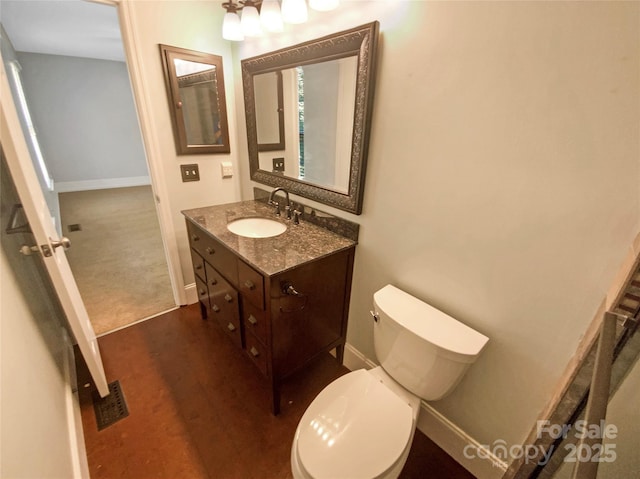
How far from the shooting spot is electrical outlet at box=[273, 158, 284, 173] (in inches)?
68.4

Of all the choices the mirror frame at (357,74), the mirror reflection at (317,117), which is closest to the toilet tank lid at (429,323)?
the mirror frame at (357,74)

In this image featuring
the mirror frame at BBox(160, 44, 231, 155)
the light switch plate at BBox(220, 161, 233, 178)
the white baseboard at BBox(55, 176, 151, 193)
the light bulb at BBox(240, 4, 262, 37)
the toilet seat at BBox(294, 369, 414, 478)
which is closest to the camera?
the toilet seat at BBox(294, 369, 414, 478)

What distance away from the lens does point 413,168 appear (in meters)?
1.10

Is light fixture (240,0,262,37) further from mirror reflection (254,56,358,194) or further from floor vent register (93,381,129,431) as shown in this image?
floor vent register (93,381,129,431)

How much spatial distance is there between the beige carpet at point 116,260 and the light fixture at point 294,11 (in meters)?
2.11

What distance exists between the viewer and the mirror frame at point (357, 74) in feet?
3.61

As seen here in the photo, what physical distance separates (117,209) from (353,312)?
4.40 metres

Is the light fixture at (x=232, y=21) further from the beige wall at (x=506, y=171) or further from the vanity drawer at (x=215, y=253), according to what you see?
the vanity drawer at (x=215, y=253)

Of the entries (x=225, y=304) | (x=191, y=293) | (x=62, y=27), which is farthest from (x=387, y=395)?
(x=62, y=27)

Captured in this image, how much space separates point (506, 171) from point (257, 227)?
1296 millimetres

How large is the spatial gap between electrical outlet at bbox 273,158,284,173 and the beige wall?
700 mm

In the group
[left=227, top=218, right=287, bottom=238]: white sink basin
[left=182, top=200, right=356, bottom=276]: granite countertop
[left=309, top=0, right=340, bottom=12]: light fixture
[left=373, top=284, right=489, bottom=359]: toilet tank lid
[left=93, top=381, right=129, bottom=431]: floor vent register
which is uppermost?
[left=309, top=0, right=340, bottom=12]: light fixture

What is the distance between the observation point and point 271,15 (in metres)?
1.30

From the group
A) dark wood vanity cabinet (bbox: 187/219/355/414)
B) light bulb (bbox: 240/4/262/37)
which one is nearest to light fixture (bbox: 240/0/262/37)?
light bulb (bbox: 240/4/262/37)
